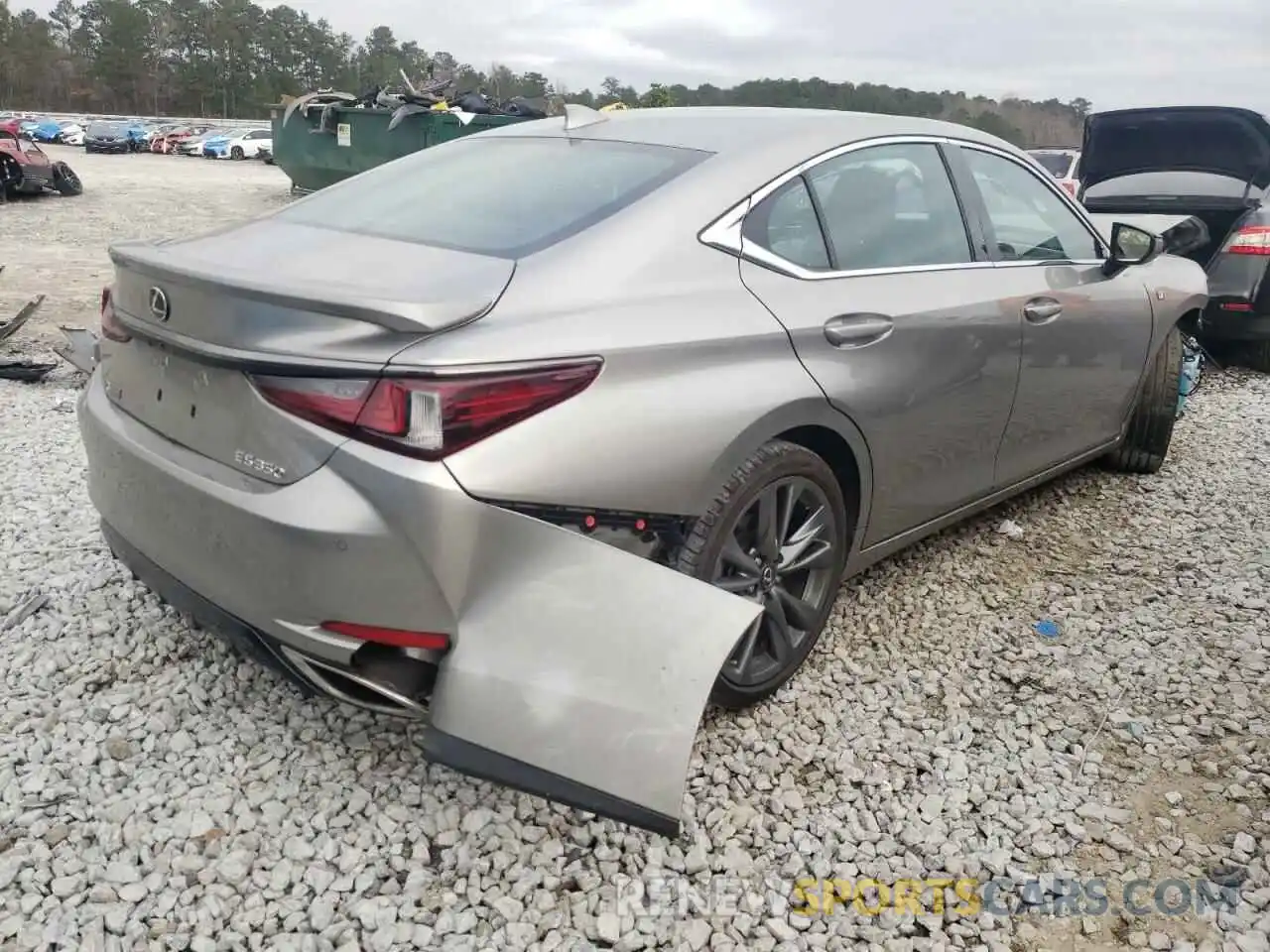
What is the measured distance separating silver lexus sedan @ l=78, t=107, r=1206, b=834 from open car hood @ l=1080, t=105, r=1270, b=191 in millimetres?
5600

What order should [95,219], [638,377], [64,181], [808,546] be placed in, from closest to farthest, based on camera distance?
[638,377], [808,546], [95,219], [64,181]

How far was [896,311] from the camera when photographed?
114 inches

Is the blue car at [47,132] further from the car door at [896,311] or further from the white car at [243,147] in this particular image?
the car door at [896,311]

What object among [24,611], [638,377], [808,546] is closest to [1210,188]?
[808,546]

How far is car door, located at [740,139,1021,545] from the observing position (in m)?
2.67

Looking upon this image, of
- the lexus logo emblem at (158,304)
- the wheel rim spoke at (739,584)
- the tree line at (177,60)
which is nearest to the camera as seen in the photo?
the lexus logo emblem at (158,304)

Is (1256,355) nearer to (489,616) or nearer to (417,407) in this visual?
(489,616)

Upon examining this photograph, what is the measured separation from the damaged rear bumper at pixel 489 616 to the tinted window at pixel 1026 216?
6.63 ft

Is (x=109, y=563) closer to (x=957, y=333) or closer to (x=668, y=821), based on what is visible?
(x=668, y=821)

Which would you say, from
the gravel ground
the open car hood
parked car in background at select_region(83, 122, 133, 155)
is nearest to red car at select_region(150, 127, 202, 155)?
parked car in background at select_region(83, 122, 133, 155)

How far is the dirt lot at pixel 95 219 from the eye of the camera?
949 centimetres

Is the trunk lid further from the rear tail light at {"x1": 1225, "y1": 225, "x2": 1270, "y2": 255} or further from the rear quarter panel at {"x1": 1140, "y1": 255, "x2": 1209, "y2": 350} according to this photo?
the rear tail light at {"x1": 1225, "y1": 225, "x2": 1270, "y2": 255}

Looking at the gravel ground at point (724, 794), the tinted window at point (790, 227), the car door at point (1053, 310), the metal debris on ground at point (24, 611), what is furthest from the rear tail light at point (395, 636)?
the car door at point (1053, 310)

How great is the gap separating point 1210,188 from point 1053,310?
16.0ft
